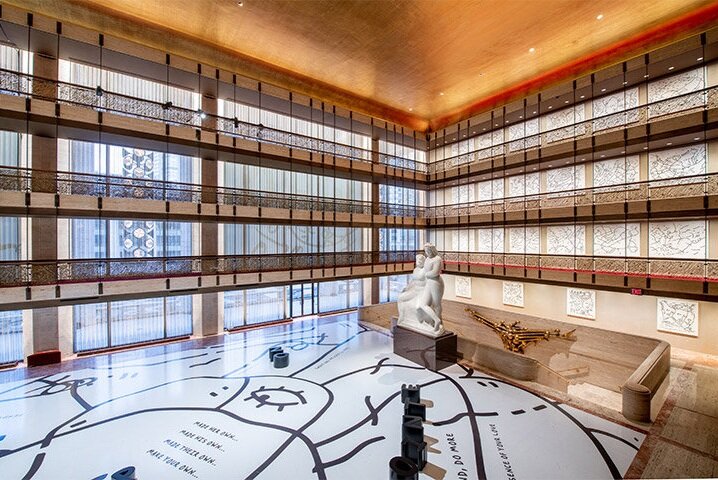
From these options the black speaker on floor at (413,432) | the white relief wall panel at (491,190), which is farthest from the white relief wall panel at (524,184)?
the black speaker on floor at (413,432)

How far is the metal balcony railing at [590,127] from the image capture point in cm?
1197

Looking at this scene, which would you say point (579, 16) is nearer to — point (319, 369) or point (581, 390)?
point (581, 390)

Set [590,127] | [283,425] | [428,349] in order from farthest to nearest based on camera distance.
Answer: [590,127] < [428,349] < [283,425]

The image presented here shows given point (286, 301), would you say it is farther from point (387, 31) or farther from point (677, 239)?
point (677, 239)

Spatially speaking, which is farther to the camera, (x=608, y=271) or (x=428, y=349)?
(x=608, y=271)

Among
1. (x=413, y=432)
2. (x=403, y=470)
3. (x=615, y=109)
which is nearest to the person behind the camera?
(x=403, y=470)

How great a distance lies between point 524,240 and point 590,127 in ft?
19.6

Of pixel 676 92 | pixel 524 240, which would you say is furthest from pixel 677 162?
pixel 524 240

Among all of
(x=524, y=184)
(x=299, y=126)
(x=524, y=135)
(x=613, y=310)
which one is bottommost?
(x=613, y=310)

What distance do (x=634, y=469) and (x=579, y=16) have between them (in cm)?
1340

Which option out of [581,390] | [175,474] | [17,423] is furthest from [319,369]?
[581,390]

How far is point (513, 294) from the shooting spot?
17.2 meters

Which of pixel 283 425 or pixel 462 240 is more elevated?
pixel 462 240

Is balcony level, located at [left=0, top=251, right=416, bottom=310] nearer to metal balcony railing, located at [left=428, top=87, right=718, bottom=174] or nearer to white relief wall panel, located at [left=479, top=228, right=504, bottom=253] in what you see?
white relief wall panel, located at [left=479, top=228, right=504, bottom=253]
